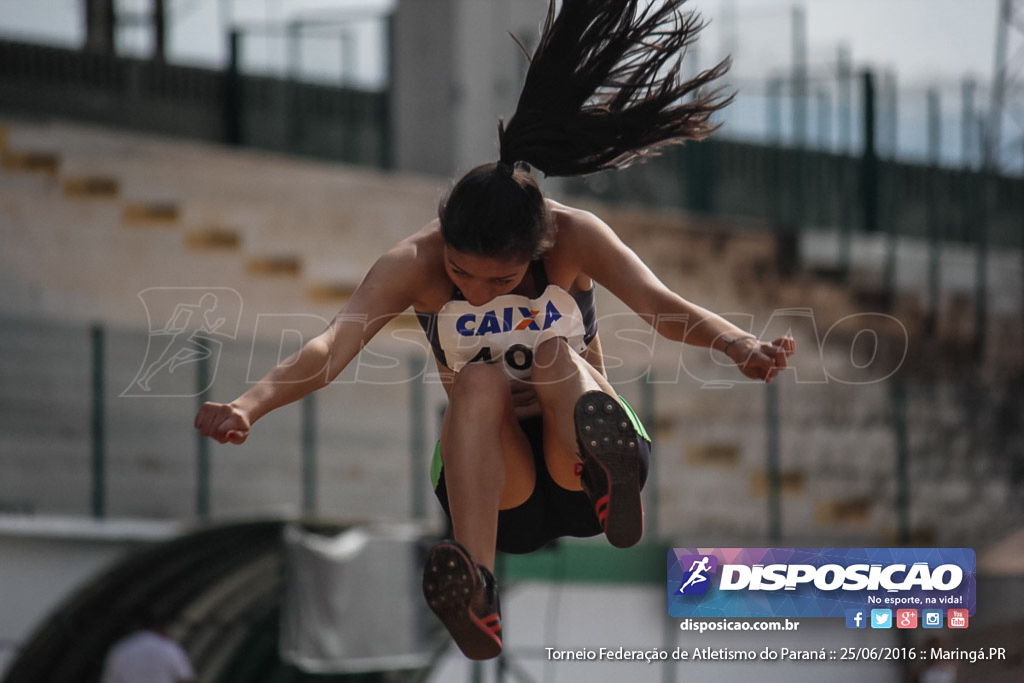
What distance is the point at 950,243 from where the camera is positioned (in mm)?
12102

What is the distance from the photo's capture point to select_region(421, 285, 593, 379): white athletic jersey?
3473 millimetres

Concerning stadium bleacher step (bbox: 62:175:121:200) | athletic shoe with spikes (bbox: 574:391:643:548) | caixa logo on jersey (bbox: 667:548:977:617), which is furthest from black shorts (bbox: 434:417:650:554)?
stadium bleacher step (bbox: 62:175:121:200)

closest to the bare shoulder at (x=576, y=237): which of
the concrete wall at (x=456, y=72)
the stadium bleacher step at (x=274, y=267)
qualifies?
the concrete wall at (x=456, y=72)

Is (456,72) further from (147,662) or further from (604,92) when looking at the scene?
(604,92)

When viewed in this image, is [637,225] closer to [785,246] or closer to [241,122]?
[785,246]

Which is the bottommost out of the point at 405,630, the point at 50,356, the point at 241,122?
the point at 405,630

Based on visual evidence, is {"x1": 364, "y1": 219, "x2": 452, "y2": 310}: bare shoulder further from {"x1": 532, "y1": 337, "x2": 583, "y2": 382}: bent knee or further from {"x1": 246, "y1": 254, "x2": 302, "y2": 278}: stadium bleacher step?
{"x1": 246, "y1": 254, "x2": 302, "y2": 278}: stadium bleacher step

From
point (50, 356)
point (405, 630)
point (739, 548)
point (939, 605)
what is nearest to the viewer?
point (939, 605)

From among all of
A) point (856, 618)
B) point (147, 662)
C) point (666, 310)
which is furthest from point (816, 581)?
point (666, 310)

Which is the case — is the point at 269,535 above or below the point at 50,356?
below

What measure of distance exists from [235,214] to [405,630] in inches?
159

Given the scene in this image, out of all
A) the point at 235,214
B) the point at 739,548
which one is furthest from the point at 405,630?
the point at 235,214

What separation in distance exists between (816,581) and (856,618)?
1.08 ft

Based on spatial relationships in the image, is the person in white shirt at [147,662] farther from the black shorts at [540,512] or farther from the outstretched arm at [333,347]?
the outstretched arm at [333,347]
